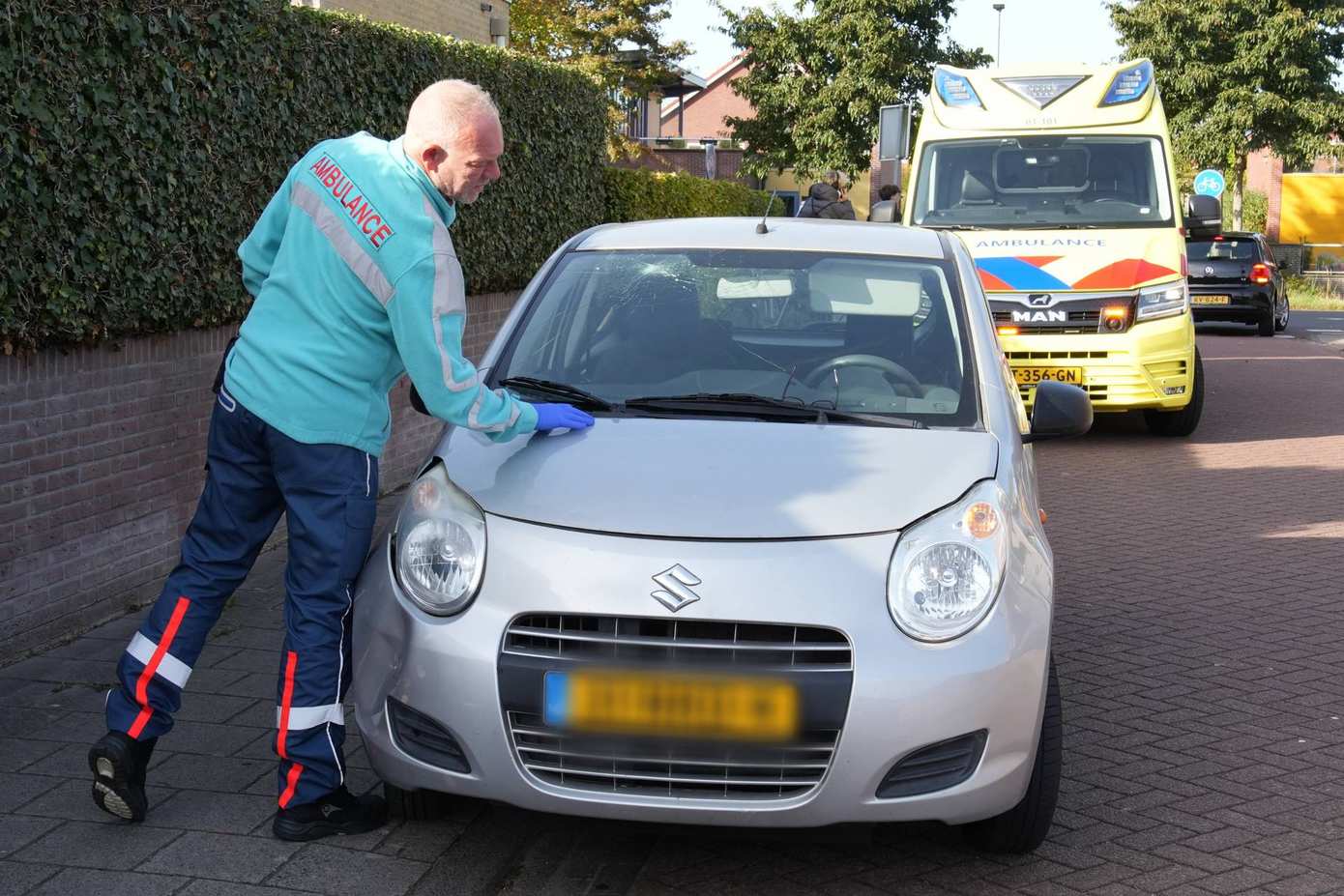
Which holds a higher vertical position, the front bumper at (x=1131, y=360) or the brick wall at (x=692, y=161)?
the brick wall at (x=692, y=161)

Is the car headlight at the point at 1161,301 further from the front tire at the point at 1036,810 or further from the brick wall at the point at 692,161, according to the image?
the brick wall at the point at 692,161

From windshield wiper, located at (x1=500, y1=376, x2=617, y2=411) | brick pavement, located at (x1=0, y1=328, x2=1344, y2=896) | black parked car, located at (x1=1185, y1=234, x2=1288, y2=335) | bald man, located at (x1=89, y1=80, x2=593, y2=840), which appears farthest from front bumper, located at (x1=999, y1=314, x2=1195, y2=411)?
black parked car, located at (x1=1185, y1=234, x2=1288, y2=335)

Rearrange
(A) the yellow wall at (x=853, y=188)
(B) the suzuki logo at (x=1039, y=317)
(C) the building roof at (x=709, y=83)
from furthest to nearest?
(C) the building roof at (x=709, y=83) → (A) the yellow wall at (x=853, y=188) → (B) the suzuki logo at (x=1039, y=317)

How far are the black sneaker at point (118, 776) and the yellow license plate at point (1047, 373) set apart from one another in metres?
8.47

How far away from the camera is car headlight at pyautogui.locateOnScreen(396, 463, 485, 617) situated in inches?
141

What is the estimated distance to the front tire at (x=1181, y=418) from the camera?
12117 millimetres

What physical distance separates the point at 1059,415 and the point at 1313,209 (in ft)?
167

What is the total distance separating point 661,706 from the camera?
340cm

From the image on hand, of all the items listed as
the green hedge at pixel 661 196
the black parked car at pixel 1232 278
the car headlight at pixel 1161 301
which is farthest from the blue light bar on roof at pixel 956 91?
the black parked car at pixel 1232 278

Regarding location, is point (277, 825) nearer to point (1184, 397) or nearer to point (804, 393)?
point (804, 393)

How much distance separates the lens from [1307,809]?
433cm

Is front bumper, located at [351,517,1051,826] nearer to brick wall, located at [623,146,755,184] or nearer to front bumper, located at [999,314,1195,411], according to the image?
front bumper, located at [999,314,1195,411]

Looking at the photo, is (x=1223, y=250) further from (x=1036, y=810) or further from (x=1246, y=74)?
(x=1036, y=810)

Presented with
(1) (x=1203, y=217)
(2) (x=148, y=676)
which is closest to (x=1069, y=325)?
(1) (x=1203, y=217)
